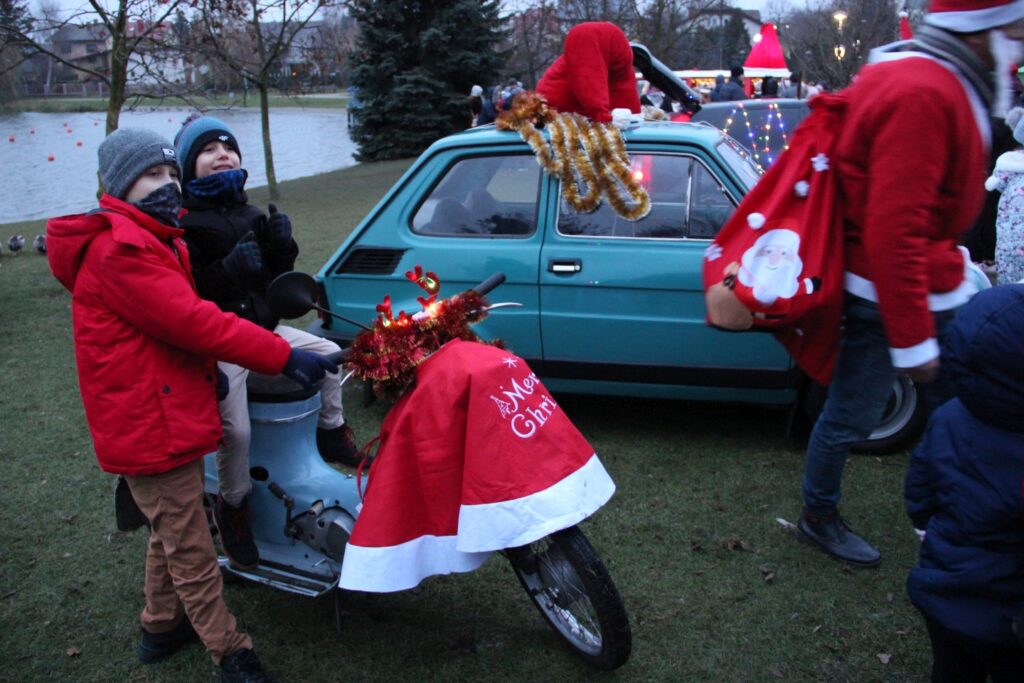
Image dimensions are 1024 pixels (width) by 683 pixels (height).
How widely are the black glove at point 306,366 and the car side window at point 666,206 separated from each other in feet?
7.39

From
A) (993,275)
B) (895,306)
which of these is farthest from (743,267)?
Result: (993,275)

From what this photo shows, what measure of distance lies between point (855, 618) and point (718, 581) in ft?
1.74

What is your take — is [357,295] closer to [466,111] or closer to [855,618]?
[855,618]

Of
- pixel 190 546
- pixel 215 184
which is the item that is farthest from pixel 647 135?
pixel 190 546

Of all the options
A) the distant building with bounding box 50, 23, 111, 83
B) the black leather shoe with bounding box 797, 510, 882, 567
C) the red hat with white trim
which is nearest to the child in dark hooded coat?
the red hat with white trim

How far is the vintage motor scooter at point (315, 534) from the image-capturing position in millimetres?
2748

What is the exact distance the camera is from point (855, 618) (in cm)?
312

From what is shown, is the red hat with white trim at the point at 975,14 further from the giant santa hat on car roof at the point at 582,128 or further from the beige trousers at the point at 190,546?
the beige trousers at the point at 190,546

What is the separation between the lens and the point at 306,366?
2.54m

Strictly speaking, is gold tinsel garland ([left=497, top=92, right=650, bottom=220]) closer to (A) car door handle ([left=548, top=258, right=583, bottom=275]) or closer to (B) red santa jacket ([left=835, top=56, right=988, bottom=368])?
(A) car door handle ([left=548, top=258, right=583, bottom=275])

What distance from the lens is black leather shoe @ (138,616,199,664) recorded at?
3078mm

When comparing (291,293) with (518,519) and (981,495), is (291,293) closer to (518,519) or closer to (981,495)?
(518,519)

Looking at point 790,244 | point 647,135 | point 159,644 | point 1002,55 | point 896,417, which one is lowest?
point 159,644

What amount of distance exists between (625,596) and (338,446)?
1330mm
